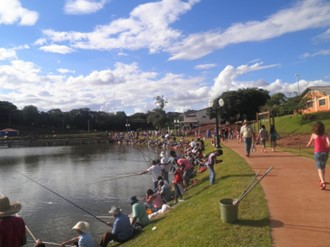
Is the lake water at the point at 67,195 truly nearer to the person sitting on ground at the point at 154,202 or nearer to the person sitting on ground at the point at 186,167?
the person sitting on ground at the point at 154,202

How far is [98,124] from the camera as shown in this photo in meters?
137

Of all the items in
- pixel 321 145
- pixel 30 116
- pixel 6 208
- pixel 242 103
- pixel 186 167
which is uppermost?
pixel 30 116

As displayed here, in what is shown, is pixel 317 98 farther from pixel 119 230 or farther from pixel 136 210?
pixel 119 230

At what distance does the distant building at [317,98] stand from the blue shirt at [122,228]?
4333cm

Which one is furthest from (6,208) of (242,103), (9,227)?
(242,103)

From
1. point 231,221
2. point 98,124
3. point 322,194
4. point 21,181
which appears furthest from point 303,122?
point 98,124

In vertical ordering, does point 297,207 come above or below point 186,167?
below

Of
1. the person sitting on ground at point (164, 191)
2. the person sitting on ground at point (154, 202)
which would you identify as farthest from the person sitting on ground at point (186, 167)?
the person sitting on ground at point (154, 202)

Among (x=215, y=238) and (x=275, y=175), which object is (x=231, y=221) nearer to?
(x=215, y=238)

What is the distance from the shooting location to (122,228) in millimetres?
10828

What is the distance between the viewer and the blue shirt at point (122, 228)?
1079 cm

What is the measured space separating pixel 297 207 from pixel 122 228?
4.93 metres

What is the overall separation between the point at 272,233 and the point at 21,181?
22.7 metres

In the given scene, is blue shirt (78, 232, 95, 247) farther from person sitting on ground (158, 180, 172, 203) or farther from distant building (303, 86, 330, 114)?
distant building (303, 86, 330, 114)
